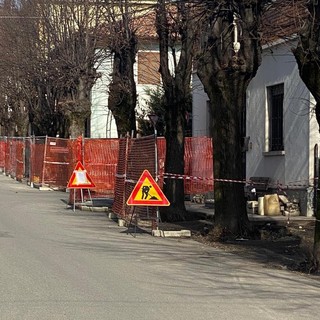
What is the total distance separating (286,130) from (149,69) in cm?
2381

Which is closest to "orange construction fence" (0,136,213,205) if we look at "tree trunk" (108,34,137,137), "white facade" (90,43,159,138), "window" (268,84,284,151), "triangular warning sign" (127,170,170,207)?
"tree trunk" (108,34,137,137)

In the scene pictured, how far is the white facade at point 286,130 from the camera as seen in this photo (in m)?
20.1

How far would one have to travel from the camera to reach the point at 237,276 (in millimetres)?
11023

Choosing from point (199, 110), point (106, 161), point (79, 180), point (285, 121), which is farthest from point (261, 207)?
point (199, 110)

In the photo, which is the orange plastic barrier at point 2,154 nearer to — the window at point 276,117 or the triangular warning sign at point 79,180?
the triangular warning sign at point 79,180

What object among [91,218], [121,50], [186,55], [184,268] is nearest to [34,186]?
[121,50]

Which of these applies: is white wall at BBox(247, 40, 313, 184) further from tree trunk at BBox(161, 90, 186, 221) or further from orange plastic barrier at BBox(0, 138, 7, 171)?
orange plastic barrier at BBox(0, 138, 7, 171)

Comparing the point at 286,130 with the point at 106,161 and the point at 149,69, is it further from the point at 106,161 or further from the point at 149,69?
the point at 149,69

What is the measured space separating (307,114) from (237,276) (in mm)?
9904

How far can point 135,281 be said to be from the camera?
411 inches

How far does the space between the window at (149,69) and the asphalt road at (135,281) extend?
2601 centimetres

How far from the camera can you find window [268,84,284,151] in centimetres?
2216

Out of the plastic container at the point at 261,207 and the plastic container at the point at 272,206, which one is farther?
the plastic container at the point at 261,207

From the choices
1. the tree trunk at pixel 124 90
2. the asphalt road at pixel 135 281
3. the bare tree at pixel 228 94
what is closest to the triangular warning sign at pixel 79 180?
the tree trunk at pixel 124 90
